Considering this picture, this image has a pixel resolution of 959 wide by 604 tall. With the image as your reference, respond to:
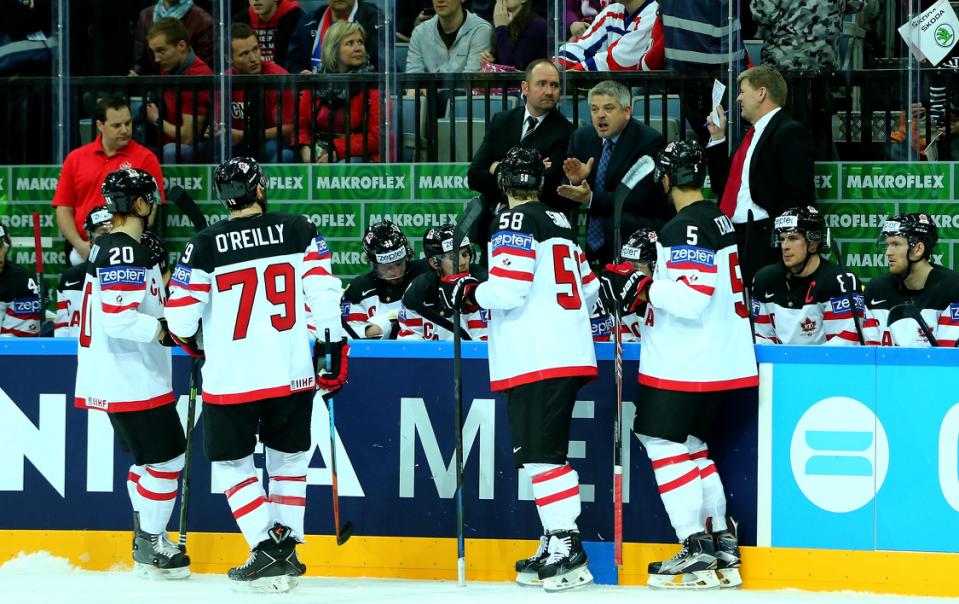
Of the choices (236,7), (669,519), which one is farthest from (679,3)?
(669,519)

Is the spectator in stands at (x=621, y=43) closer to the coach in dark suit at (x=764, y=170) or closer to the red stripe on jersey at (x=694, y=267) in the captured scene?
the coach in dark suit at (x=764, y=170)

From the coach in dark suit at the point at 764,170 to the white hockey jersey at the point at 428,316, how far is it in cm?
129

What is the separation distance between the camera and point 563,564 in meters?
5.46

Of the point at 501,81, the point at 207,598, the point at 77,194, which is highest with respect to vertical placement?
the point at 501,81

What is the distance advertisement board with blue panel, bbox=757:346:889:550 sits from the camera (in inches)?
216

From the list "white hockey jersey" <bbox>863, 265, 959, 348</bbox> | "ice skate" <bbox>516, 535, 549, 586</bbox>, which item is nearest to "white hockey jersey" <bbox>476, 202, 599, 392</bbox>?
"ice skate" <bbox>516, 535, 549, 586</bbox>

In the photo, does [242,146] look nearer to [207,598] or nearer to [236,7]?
[236,7]

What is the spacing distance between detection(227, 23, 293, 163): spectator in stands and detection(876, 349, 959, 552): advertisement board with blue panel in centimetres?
383

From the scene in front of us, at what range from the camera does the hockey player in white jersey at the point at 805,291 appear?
680cm

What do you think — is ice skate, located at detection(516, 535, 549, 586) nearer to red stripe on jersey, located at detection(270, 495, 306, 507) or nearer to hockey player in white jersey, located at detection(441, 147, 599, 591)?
hockey player in white jersey, located at detection(441, 147, 599, 591)

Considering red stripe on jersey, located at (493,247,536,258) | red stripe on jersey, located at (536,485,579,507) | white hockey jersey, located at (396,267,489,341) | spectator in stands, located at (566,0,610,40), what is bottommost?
red stripe on jersey, located at (536,485,579,507)

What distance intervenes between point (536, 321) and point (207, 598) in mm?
1566

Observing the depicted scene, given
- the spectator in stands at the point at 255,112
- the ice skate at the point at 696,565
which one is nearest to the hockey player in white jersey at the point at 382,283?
the spectator in stands at the point at 255,112

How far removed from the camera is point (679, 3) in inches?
302
